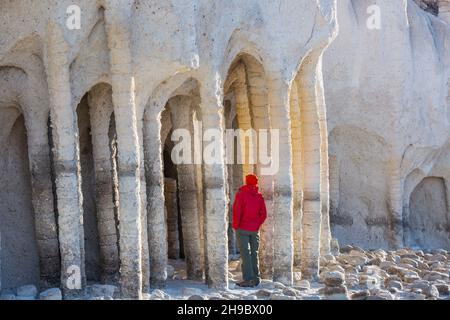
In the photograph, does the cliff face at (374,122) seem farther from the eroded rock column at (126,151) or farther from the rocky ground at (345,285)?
the eroded rock column at (126,151)

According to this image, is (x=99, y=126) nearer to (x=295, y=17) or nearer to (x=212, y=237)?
(x=212, y=237)

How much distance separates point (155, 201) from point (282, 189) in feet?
8.12

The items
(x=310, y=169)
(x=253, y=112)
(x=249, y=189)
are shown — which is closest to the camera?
(x=249, y=189)

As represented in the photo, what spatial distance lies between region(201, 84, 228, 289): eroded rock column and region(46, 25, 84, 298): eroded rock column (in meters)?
2.36

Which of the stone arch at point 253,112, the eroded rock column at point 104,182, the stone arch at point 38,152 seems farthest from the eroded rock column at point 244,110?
the stone arch at point 38,152

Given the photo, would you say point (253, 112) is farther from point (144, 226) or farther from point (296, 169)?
point (144, 226)

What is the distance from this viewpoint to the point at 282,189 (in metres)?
18.3

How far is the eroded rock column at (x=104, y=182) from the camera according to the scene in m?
17.2

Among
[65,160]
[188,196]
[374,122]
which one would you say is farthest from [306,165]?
[374,122]

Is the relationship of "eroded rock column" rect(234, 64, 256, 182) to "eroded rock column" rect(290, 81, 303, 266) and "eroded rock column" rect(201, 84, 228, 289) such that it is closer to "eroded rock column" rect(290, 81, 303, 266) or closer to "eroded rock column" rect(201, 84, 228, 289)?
"eroded rock column" rect(290, 81, 303, 266)

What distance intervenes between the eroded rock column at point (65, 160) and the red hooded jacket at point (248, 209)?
2.57 meters

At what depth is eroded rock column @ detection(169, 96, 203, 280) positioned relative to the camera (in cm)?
1844

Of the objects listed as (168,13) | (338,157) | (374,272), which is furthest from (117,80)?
(338,157)

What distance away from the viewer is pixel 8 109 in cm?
1662
